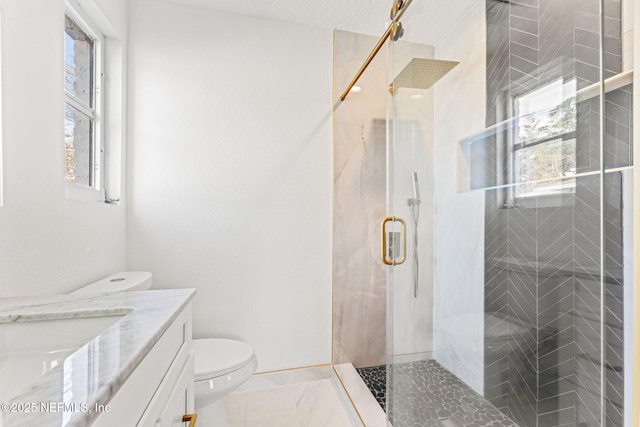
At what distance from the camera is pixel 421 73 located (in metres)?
1.70

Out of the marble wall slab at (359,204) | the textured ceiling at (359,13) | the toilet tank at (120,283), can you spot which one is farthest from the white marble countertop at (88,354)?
the textured ceiling at (359,13)

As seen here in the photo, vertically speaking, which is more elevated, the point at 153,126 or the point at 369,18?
the point at 369,18

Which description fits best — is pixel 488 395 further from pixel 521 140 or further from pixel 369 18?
pixel 369 18

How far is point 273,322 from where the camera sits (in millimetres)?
1999

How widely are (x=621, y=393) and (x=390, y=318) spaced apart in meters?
0.88

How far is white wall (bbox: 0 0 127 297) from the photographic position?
94 centimetres

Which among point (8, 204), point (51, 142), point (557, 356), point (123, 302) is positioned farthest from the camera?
point (557, 356)

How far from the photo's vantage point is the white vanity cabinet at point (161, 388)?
488mm

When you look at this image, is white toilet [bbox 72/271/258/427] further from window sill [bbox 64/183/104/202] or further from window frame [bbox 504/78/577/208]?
window frame [bbox 504/78/577/208]

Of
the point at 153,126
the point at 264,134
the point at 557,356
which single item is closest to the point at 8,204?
the point at 153,126

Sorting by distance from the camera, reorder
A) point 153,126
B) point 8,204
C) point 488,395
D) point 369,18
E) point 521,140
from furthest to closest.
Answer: point 369,18, point 153,126, point 488,395, point 521,140, point 8,204

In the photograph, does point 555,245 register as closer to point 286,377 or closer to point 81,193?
point 286,377

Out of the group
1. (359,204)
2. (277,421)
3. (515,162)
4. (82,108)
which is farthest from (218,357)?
(515,162)

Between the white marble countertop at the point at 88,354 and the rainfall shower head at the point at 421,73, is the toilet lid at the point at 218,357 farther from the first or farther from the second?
the rainfall shower head at the point at 421,73
